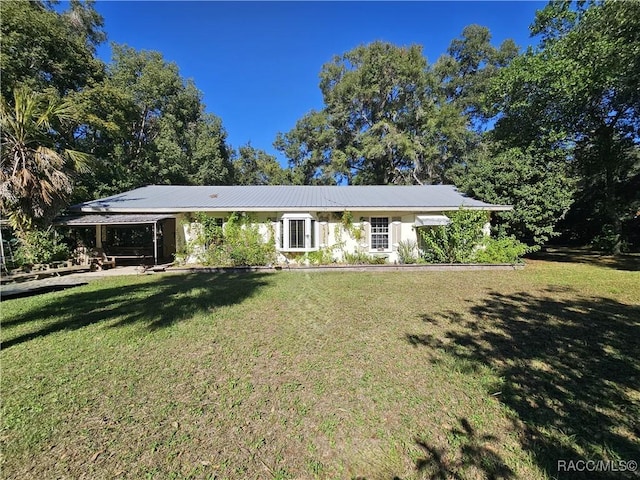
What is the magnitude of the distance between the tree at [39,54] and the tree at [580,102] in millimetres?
25803

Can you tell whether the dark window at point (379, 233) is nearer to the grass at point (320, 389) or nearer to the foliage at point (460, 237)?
the foliage at point (460, 237)

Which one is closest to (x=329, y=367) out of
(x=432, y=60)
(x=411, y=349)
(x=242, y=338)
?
(x=411, y=349)

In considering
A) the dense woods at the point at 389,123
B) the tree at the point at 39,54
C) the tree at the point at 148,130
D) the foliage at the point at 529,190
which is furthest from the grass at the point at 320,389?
the tree at the point at 39,54

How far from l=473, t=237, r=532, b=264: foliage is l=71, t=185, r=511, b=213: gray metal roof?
1.71 metres

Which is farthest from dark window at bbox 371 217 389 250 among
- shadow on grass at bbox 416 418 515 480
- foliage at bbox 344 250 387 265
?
shadow on grass at bbox 416 418 515 480

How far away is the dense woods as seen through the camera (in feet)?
39.3

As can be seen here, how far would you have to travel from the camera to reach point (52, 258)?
13258mm

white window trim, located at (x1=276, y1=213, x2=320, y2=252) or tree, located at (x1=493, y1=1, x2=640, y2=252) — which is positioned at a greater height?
tree, located at (x1=493, y1=1, x2=640, y2=252)

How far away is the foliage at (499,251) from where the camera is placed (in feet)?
40.7

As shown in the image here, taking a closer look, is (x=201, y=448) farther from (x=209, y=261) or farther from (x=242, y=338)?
(x=209, y=261)

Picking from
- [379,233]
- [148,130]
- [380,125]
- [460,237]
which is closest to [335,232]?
[379,233]

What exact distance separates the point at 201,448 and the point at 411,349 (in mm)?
3234

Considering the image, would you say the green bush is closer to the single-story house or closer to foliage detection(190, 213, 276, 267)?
the single-story house

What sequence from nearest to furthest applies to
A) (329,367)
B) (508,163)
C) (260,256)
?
(329,367) → (260,256) → (508,163)
